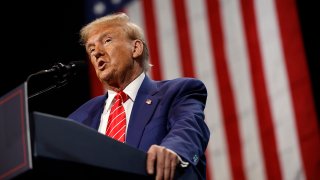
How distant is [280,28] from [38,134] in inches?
85.5

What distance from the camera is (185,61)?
345 centimetres

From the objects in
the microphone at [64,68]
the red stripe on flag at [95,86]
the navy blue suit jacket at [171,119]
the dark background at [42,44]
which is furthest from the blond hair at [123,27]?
the red stripe on flag at [95,86]

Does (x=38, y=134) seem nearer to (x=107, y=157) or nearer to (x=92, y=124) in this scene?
(x=107, y=157)

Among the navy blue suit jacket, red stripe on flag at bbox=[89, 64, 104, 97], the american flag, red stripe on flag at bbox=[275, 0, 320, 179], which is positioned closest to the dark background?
red stripe on flag at bbox=[89, 64, 104, 97]

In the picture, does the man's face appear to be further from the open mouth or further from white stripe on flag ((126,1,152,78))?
white stripe on flag ((126,1,152,78))

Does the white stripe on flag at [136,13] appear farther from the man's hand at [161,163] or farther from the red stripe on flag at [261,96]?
the man's hand at [161,163]

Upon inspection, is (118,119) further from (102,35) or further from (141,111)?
(102,35)

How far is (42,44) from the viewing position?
3.72m

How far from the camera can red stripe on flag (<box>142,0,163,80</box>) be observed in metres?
3.58

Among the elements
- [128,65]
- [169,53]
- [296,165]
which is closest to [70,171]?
[128,65]

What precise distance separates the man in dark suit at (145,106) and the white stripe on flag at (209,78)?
0.97 m

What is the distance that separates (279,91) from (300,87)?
0.11m

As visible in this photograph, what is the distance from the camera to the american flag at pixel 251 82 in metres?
2.94

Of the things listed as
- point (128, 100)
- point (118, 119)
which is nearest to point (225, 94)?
point (128, 100)
